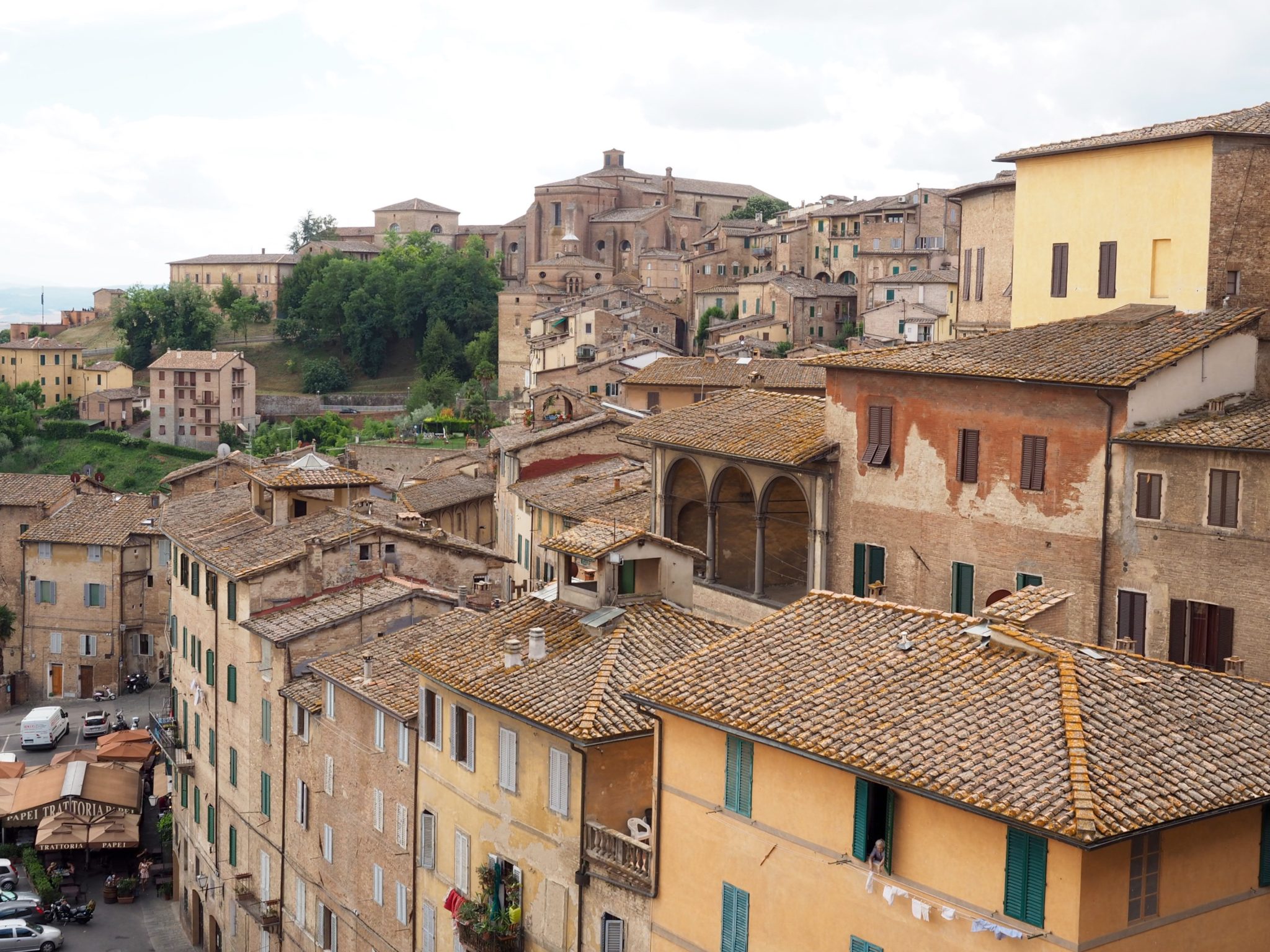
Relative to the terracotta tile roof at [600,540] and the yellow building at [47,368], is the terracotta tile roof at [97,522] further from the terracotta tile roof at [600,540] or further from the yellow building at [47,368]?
the yellow building at [47,368]

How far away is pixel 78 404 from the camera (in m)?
104

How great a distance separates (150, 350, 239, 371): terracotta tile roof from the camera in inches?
3875

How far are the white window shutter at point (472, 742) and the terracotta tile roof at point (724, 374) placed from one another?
24.8m

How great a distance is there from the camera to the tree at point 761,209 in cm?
12400

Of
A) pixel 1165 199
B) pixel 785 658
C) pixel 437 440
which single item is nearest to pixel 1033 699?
pixel 785 658

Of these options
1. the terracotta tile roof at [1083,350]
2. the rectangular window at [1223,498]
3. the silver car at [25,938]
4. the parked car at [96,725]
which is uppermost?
the terracotta tile roof at [1083,350]

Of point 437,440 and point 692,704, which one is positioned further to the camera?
point 437,440

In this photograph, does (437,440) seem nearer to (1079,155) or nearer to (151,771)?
(151,771)

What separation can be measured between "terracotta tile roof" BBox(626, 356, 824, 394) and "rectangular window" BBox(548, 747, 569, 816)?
2648cm

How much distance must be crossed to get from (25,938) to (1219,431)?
29831 millimetres

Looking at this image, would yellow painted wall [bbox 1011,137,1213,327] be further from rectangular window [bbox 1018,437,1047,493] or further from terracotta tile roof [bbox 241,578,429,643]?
terracotta tile roof [bbox 241,578,429,643]

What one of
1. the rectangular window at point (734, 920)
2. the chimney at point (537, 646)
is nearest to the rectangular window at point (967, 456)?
the chimney at point (537, 646)

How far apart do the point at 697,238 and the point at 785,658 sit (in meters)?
101

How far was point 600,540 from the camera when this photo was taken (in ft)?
80.7
